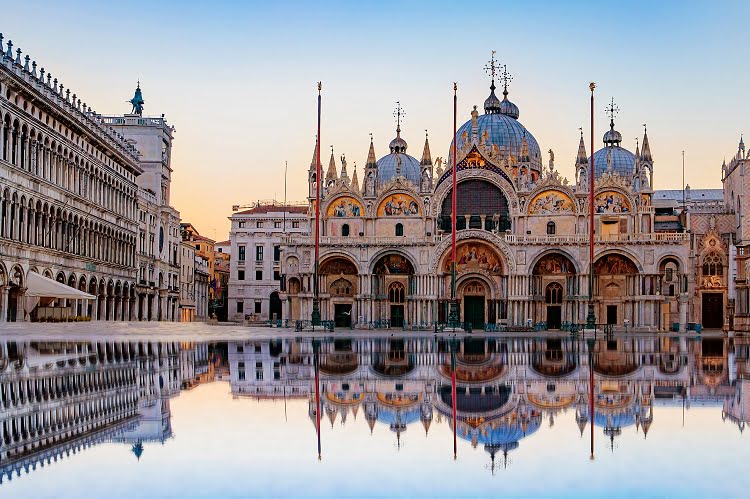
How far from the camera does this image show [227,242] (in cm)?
13488

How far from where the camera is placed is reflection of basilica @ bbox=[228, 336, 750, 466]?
31.7 feet

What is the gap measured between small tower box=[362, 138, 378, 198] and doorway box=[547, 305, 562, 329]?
55.6 feet

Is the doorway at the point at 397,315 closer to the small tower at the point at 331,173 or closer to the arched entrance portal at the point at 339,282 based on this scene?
the arched entrance portal at the point at 339,282

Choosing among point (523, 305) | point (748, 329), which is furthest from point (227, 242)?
point (748, 329)

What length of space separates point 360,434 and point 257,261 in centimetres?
9618

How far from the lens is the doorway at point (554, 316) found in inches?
2862

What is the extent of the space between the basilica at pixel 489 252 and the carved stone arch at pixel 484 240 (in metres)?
0.09

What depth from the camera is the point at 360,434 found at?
883cm

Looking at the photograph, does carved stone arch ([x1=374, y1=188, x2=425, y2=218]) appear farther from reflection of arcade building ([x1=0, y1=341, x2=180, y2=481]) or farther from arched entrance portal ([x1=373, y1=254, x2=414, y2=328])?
reflection of arcade building ([x1=0, y1=341, x2=180, y2=481])

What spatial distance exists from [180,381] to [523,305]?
193 ft

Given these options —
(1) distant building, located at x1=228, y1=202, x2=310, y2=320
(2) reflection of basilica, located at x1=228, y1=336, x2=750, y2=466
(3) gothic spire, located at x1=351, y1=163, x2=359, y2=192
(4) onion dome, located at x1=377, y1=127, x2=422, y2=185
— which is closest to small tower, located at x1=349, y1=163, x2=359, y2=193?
(3) gothic spire, located at x1=351, y1=163, x2=359, y2=192

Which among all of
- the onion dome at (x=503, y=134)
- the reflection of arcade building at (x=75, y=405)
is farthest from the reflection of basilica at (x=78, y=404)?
the onion dome at (x=503, y=134)

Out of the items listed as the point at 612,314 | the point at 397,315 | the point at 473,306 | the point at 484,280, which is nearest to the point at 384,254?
the point at 397,315

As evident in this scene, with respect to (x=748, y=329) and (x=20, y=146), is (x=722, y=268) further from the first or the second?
(x=20, y=146)
